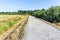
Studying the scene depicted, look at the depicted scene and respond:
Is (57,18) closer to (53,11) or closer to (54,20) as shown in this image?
(54,20)

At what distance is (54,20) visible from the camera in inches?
2031

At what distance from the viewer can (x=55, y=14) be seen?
51.9 m

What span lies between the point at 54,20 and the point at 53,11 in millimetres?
4304

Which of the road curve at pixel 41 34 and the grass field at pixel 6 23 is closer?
the road curve at pixel 41 34

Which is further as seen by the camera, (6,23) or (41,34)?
(6,23)

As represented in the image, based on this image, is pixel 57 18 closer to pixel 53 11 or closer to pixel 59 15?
pixel 59 15

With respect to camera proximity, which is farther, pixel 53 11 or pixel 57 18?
pixel 53 11

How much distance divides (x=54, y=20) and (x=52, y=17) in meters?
1.67

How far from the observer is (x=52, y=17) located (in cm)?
5291

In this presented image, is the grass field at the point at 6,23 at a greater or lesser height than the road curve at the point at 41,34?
lesser

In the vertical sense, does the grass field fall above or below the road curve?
below

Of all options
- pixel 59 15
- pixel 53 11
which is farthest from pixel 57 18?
pixel 53 11

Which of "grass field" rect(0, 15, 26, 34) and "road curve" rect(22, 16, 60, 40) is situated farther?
"grass field" rect(0, 15, 26, 34)

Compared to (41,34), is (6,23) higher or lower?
lower
